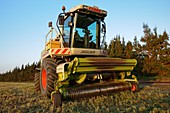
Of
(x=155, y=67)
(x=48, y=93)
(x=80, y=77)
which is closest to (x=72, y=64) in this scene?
(x=80, y=77)

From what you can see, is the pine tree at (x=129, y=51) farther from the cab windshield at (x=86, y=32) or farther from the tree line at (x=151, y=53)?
the cab windshield at (x=86, y=32)

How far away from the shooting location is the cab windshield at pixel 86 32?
273 inches

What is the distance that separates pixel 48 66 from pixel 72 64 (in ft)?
3.15

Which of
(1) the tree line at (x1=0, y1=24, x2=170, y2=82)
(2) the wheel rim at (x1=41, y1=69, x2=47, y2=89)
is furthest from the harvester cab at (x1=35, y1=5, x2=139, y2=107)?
(1) the tree line at (x1=0, y1=24, x2=170, y2=82)

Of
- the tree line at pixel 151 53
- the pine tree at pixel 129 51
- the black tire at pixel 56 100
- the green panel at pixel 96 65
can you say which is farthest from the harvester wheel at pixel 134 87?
the pine tree at pixel 129 51

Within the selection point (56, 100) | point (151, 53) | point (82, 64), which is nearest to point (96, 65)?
point (82, 64)

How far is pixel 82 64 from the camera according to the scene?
5504 mm

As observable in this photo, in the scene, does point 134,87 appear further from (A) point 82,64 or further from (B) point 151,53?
(B) point 151,53

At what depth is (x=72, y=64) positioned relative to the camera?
17.8ft

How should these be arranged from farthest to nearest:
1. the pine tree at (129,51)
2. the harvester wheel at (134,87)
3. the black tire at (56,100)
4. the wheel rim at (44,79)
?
the pine tree at (129,51) < the wheel rim at (44,79) < the harvester wheel at (134,87) < the black tire at (56,100)

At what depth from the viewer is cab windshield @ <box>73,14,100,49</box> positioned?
6925 millimetres

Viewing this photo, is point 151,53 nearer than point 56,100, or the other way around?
point 56,100

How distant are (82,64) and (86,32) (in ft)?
6.70

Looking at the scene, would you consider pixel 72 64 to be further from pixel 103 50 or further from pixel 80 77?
pixel 103 50
